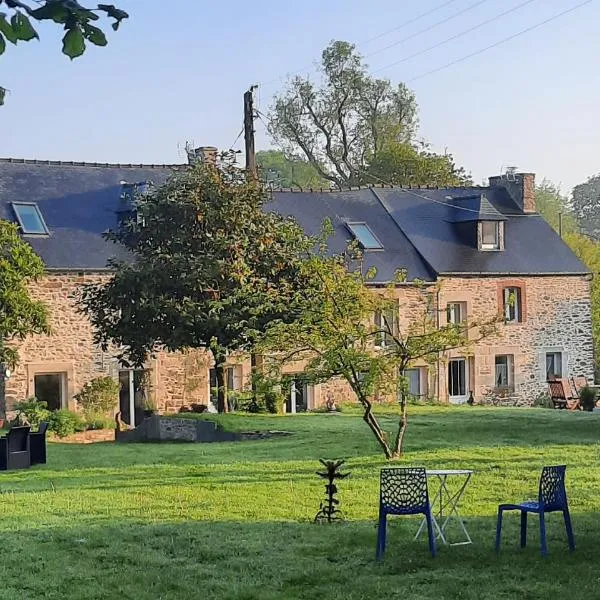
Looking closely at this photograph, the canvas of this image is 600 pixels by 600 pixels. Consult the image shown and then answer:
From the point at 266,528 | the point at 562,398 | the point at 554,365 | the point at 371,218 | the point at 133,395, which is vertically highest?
the point at 371,218

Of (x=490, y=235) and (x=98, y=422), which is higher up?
(x=490, y=235)

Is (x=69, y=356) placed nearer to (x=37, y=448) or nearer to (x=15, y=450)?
(x=37, y=448)

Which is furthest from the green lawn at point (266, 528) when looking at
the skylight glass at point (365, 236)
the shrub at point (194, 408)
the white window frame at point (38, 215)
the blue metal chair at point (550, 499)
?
the skylight glass at point (365, 236)

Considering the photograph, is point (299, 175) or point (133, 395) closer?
point (133, 395)

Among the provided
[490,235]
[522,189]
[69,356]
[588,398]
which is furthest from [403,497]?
[522,189]

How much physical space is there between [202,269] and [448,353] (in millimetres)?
9463

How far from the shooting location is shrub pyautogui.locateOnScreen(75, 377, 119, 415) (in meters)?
28.0

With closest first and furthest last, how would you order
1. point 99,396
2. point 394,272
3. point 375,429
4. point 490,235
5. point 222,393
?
point 375,429 → point 222,393 → point 99,396 → point 394,272 → point 490,235

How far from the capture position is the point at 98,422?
1043 inches

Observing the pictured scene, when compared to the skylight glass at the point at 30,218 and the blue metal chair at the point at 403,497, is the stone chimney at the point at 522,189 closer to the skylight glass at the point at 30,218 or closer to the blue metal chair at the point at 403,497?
the skylight glass at the point at 30,218

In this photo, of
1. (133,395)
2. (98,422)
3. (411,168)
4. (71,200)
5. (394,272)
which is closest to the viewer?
(98,422)

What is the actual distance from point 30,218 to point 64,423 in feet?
22.6

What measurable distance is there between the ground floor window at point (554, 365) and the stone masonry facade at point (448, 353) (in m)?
0.14

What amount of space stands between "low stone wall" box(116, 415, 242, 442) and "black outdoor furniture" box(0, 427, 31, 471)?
5.41 meters
